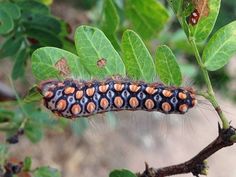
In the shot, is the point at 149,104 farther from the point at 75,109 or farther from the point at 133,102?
the point at 75,109

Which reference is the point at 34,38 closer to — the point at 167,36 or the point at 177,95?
the point at 177,95

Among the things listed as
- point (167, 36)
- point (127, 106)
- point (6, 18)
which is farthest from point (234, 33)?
point (167, 36)

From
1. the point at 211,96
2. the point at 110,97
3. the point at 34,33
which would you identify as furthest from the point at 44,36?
the point at 211,96

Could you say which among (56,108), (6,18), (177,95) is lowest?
(56,108)

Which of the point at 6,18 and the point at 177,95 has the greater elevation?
the point at 6,18

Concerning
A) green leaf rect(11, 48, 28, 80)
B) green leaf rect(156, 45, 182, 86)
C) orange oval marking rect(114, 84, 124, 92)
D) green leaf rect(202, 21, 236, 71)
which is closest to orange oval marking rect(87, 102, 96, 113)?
orange oval marking rect(114, 84, 124, 92)

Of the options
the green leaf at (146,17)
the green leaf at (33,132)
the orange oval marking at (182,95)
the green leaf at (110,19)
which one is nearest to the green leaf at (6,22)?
the green leaf at (110,19)
